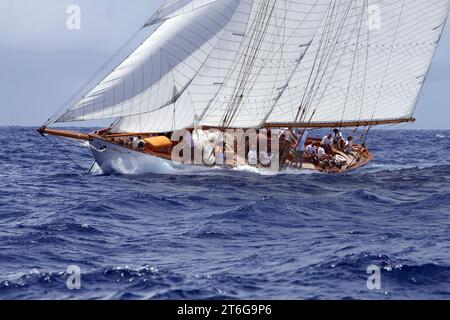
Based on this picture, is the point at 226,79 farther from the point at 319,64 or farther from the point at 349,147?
the point at 349,147

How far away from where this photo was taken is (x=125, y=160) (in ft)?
109

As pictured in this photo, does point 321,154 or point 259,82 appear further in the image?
point 321,154

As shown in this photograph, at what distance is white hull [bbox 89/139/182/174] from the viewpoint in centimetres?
3300

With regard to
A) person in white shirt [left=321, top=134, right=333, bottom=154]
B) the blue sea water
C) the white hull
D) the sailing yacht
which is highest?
the sailing yacht

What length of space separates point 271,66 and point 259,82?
88 cm

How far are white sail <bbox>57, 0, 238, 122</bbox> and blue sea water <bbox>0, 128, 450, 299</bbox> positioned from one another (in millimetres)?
2887

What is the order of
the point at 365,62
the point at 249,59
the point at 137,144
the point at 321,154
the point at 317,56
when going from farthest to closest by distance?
the point at 365,62 < the point at 317,56 < the point at 321,154 < the point at 249,59 < the point at 137,144

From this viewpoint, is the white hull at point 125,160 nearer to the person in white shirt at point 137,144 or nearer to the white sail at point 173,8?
the person in white shirt at point 137,144

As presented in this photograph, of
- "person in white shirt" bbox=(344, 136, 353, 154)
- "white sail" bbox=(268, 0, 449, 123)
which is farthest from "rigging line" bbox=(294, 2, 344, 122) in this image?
"person in white shirt" bbox=(344, 136, 353, 154)

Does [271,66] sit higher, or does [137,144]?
[271,66]

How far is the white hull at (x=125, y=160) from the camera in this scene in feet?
108

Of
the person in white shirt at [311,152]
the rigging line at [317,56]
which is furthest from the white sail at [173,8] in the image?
the person in white shirt at [311,152]

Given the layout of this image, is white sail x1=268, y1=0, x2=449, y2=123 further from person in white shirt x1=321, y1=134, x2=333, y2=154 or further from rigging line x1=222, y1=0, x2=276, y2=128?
rigging line x1=222, y1=0, x2=276, y2=128

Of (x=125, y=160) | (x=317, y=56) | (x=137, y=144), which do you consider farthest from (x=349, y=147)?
(x=125, y=160)
